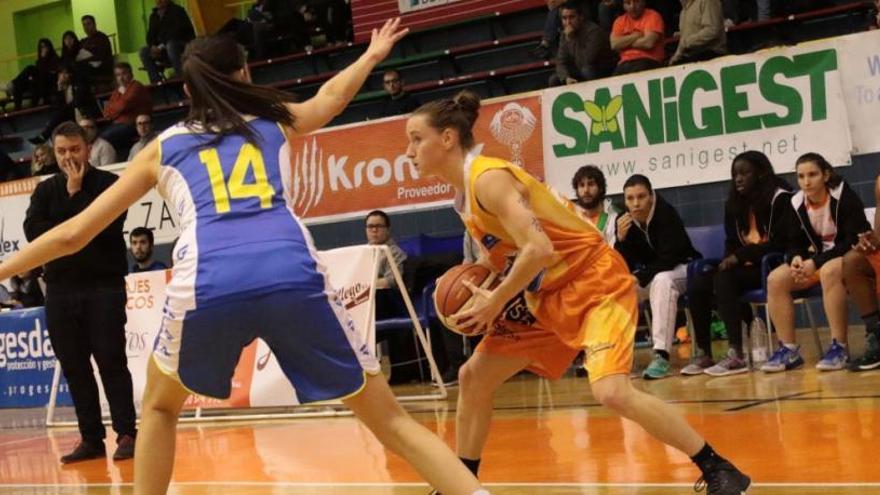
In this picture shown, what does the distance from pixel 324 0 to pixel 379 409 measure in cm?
1492

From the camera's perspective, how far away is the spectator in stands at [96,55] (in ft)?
66.4

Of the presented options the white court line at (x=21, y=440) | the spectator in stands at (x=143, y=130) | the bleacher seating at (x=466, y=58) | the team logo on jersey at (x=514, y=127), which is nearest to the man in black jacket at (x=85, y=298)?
the white court line at (x=21, y=440)

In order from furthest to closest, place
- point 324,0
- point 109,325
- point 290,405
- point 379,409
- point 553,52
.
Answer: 1. point 324,0
2. point 553,52
3. point 290,405
4. point 109,325
5. point 379,409

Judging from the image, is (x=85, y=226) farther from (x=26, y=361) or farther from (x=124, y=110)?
(x=124, y=110)

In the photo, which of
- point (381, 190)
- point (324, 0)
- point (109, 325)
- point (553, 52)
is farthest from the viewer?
point (324, 0)

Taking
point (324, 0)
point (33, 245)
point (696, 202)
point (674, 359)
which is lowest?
point (674, 359)

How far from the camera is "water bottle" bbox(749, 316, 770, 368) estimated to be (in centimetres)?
952

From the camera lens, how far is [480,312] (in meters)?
4.51

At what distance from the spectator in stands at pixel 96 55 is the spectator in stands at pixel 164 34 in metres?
0.95

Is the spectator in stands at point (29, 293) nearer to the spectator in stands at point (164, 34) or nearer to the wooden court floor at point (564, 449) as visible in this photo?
the wooden court floor at point (564, 449)

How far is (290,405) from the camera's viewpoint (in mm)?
9359

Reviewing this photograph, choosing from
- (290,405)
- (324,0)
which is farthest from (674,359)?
(324,0)

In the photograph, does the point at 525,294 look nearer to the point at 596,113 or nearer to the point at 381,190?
the point at 596,113

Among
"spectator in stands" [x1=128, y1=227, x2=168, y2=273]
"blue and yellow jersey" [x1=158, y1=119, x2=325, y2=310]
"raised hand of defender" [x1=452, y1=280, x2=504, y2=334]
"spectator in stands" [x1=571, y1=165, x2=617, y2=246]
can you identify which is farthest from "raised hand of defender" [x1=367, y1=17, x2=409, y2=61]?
"spectator in stands" [x1=128, y1=227, x2=168, y2=273]
